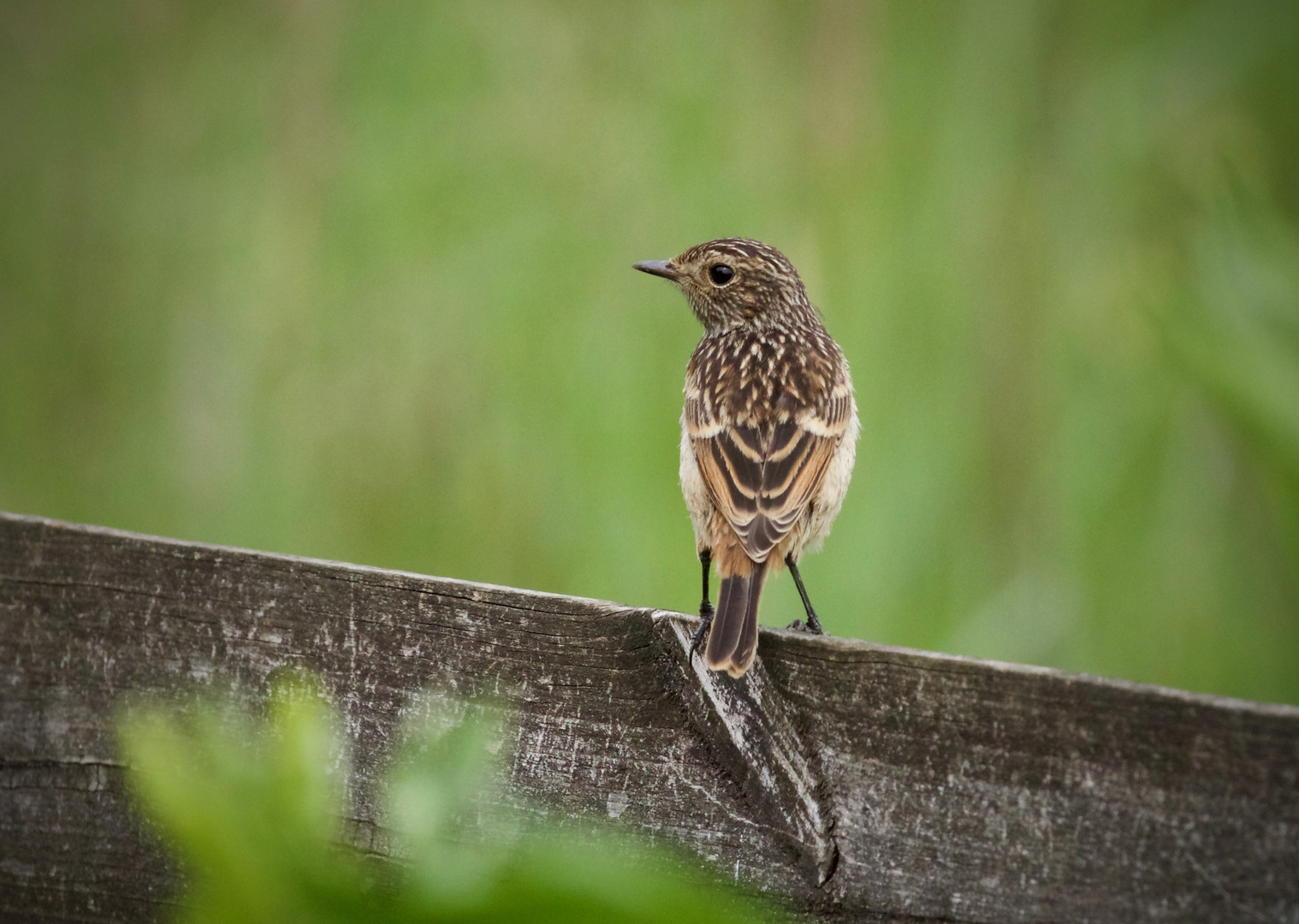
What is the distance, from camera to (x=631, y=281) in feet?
12.4

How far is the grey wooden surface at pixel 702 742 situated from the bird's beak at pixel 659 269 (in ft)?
6.43

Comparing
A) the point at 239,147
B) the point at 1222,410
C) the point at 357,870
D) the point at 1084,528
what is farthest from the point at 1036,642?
the point at 239,147

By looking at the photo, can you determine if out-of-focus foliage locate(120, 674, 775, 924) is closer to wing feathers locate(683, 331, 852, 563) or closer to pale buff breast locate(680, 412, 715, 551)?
wing feathers locate(683, 331, 852, 563)

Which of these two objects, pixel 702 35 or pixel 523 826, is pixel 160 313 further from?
pixel 523 826

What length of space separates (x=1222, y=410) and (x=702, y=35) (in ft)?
6.04

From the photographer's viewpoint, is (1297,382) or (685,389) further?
(685,389)

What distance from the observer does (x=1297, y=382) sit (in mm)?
2617

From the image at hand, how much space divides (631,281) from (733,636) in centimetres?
219

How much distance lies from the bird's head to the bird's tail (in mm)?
1887

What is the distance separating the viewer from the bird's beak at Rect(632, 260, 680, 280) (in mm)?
3611

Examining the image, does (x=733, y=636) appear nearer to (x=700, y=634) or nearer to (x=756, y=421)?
(x=700, y=634)

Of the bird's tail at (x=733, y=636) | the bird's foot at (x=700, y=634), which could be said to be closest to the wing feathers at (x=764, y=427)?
the bird's tail at (x=733, y=636)

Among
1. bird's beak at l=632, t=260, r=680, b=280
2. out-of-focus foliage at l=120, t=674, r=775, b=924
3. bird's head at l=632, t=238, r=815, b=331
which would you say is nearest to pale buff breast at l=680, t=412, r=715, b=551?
bird's beak at l=632, t=260, r=680, b=280

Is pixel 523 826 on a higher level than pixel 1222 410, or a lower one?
lower
